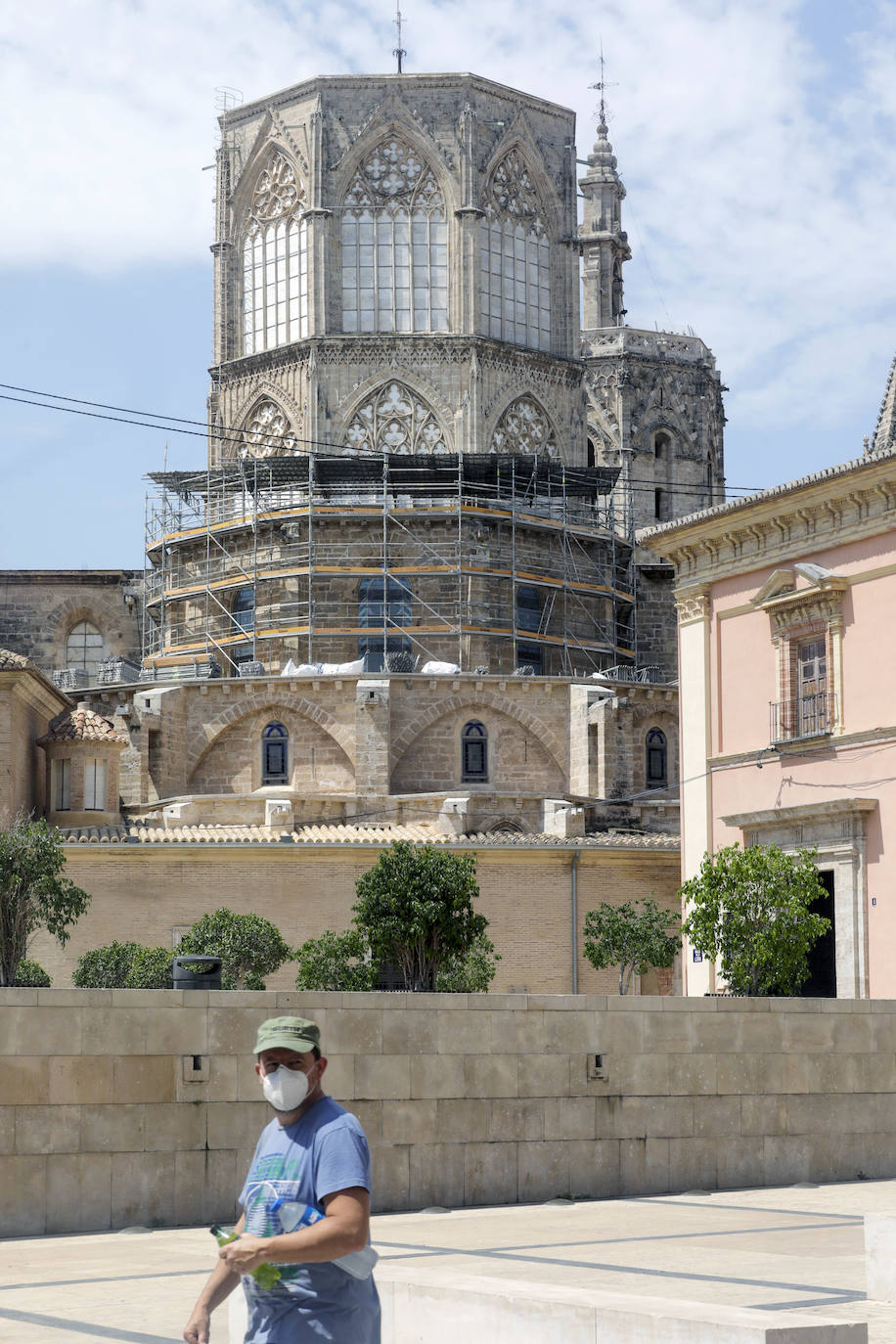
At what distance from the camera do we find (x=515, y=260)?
184ft

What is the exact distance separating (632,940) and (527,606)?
17.5 m

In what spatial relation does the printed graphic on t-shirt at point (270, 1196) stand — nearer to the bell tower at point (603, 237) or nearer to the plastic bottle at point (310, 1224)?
the plastic bottle at point (310, 1224)

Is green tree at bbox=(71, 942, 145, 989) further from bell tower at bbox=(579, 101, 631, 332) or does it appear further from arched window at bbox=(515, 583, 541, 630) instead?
bell tower at bbox=(579, 101, 631, 332)

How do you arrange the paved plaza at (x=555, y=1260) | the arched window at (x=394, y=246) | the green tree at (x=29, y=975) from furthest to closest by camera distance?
the arched window at (x=394, y=246) < the green tree at (x=29, y=975) < the paved plaza at (x=555, y=1260)

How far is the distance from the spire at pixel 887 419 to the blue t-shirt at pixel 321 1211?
2897cm

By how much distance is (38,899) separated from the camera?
32438 mm

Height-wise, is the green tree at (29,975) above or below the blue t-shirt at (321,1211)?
below

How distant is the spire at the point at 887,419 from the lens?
110 ft

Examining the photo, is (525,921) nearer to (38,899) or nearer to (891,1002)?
(38,899)

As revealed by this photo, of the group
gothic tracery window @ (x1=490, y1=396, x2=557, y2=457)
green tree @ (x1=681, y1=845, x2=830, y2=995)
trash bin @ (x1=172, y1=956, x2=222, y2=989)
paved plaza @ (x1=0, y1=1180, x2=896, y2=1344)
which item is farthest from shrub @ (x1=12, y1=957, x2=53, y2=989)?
gothic tracery window @ (x1=490, y1=396, x2=557, y2=457)

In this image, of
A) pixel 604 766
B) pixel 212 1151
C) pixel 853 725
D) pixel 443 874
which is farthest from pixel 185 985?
pixel 604 766

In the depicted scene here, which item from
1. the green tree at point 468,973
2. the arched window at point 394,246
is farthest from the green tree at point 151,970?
the arched window at point 394,246

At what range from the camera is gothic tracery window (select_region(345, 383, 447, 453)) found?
175 feet

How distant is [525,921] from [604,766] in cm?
816
